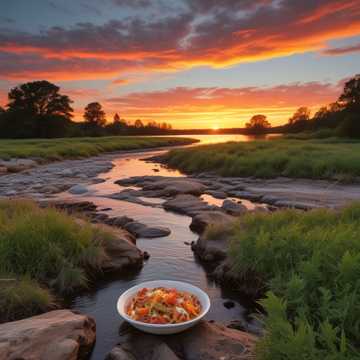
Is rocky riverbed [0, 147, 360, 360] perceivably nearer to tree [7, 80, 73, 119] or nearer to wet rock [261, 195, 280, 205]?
wet rock [261, 195, 280, 205]

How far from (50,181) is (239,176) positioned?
10397 millimetres

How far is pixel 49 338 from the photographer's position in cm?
380

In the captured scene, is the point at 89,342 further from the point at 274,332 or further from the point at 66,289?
the point at 274,332

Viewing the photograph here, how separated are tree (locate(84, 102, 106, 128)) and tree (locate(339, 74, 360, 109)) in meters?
57.9

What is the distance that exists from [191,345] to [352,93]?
50.5 meters

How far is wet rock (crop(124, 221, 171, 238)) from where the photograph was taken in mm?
8805

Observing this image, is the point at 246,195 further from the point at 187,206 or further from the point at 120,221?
the point at 120,221

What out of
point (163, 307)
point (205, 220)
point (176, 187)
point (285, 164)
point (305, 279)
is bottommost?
point (176, 187)

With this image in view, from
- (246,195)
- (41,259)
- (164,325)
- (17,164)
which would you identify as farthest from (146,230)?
(17,164)

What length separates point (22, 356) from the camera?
138 inches

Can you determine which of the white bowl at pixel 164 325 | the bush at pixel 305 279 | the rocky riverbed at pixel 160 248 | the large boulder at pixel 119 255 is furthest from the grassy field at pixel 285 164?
the white bowl at pixel 164 325

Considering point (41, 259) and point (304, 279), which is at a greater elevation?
point (304, 279)

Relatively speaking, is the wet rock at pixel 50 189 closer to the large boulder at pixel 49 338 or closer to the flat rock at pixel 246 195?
the flat rock at pixel 246 195

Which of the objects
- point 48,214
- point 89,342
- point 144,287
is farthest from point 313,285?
point 48,214
